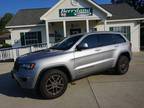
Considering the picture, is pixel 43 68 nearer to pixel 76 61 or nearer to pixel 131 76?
pixel 76 61

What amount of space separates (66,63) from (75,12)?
12438mm

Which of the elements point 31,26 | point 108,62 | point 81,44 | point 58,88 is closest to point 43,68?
point 58,88

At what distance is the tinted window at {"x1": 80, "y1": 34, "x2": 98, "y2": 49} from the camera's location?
25.3ft

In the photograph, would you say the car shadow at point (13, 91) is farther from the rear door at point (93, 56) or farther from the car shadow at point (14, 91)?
the rear door at point (93, 56)

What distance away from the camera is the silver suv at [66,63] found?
6.46 meters

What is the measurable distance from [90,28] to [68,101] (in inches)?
598

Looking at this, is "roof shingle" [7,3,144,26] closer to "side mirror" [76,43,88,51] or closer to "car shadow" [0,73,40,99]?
"car shadow" [0,73,40,99]

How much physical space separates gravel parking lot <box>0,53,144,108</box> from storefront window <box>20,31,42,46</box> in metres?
12.2

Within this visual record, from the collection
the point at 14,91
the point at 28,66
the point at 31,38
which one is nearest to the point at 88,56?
the point at 28,66

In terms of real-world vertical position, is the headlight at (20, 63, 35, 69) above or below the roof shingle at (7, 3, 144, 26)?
below

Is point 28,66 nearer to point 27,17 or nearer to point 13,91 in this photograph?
point 13,91

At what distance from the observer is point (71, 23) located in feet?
69.5

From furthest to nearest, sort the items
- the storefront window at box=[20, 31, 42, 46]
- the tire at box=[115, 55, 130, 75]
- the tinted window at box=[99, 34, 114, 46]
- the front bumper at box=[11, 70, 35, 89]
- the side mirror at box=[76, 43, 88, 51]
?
the storefront window at box=[20, 31, 42, 46], the tire at box=[115, 55, 130, 75], the tinted window at box=[99, 34, 114, 46], the side mirror at box=[76, 43, 88, 51], the front bumper at box=[11, 70, 35, 89]

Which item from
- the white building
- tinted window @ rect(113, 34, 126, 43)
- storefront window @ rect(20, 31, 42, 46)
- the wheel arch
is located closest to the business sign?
the white building
